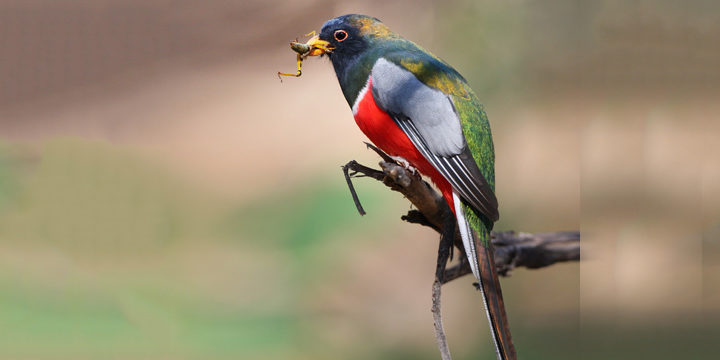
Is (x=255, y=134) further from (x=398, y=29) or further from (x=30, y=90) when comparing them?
(x=30, y=90)

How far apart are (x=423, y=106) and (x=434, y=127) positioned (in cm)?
8

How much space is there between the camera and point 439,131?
2.01 m

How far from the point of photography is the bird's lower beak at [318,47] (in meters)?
2.34

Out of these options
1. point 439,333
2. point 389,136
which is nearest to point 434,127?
point 389,136

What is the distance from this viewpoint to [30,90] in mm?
6410

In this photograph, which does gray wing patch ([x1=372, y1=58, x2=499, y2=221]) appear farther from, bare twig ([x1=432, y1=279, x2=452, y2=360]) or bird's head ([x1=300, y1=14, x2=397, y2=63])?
bare twig ([x1=432, y1=279, x2=452, y2=360])

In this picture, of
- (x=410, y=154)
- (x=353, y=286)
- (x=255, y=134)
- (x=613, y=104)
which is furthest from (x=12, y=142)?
(x=613, y=104)

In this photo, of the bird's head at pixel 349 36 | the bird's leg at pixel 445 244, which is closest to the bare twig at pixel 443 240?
the bird's leg at pixel 445 244

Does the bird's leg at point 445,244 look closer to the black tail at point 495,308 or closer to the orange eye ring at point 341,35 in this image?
the black tail at point 495,308

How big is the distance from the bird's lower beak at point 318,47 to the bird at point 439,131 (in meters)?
0.12

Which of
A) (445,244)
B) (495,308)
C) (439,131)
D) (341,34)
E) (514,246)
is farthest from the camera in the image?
(514,246)

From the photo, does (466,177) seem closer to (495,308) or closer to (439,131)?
(439,131)

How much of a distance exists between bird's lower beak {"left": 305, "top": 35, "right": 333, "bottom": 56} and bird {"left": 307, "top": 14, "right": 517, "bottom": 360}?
12 cm

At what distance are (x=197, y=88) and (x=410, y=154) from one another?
4882mm
